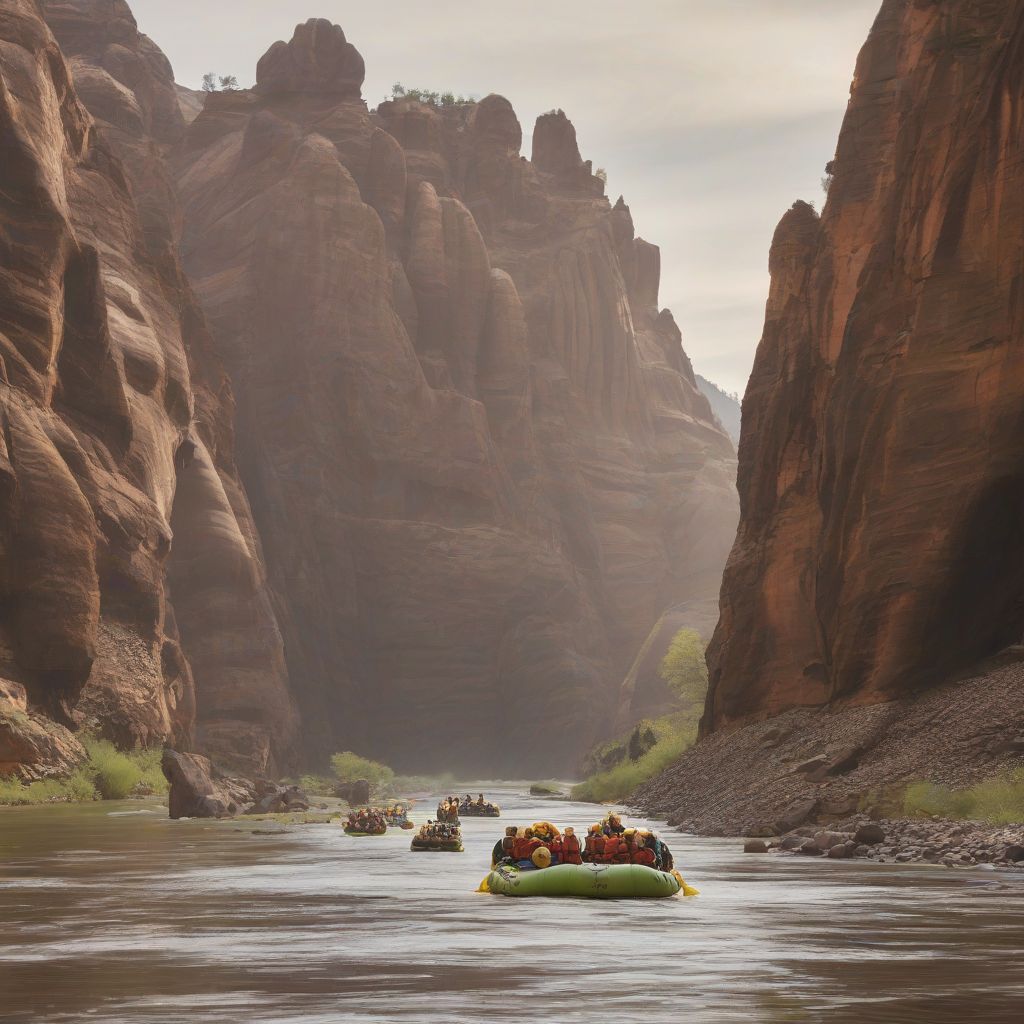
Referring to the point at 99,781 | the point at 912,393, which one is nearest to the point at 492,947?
the point at 912,393

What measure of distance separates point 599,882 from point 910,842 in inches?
545

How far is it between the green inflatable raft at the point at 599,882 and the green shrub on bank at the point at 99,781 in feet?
167

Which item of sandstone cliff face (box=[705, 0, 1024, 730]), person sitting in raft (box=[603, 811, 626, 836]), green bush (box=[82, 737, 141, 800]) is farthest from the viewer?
green bush (box=[82, 737, 141, 800])

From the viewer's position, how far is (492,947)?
23.4 meters

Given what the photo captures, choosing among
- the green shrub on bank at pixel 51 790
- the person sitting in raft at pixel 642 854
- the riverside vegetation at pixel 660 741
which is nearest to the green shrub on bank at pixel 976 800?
the person sitting in raft at pixel 642 854

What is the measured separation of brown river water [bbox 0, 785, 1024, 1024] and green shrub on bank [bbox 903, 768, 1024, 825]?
4.86 metres

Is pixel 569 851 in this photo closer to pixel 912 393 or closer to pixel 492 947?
pixel 492 947

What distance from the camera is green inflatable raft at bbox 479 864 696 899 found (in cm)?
3200

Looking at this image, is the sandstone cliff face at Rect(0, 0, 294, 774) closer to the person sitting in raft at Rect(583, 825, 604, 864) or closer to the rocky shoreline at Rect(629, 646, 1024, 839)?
the rocky shoreline at Rect(629, 646, 1024, 839)

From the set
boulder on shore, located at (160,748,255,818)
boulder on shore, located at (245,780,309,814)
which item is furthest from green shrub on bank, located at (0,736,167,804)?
boulder on shore, located at (160,748,255,818)

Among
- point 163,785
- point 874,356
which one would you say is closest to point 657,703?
point 163,785

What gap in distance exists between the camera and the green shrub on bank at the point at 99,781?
7956 centimetres

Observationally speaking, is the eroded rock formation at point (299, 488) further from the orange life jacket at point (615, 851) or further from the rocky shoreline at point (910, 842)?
the orange life jacket at point (615, 851)

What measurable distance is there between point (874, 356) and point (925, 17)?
49.1 feet
